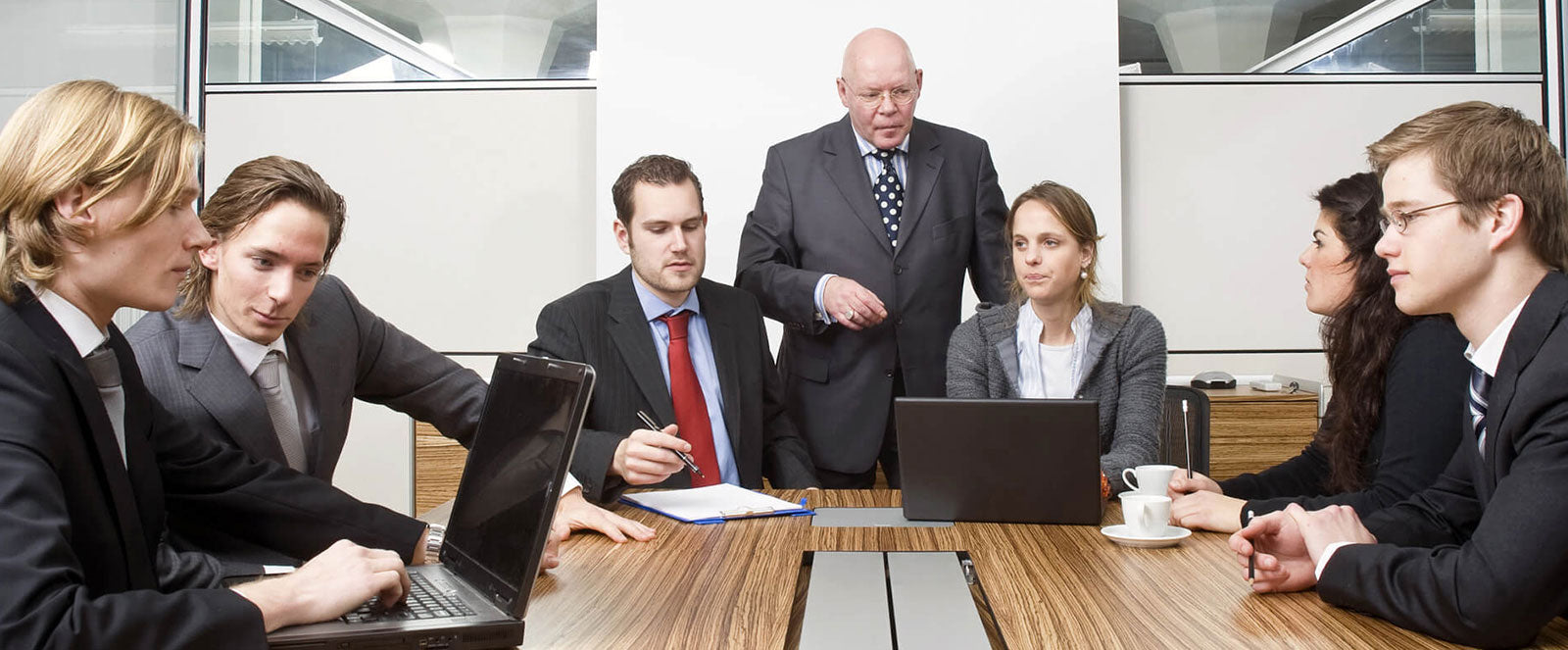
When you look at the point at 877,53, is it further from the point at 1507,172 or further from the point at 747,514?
the point at 1507,172

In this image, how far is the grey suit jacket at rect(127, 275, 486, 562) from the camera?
1868 mm

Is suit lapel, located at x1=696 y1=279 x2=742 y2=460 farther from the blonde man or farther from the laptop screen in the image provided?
the blonde man

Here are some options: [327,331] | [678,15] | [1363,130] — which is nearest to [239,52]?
[678,15]

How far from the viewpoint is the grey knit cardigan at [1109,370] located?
262cm

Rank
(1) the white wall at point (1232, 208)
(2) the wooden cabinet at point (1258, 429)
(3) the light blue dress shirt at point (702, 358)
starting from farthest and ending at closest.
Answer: (1) the white wall at point (1232, 208) → (2) the wooden cabinet at point (1258, 429) → (3) the light blue dress shirt at point (702, 358)

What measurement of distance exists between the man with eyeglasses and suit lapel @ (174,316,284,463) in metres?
1.47

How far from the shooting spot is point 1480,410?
1.53 m

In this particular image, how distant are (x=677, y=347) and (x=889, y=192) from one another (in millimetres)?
1000

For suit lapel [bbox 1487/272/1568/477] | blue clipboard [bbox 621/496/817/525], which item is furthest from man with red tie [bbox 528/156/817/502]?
suit lapel [bbox 1487/272/1568/477]

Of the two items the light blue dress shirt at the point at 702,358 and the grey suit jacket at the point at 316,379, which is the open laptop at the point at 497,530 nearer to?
the grey suit jacket at the point at 316,379

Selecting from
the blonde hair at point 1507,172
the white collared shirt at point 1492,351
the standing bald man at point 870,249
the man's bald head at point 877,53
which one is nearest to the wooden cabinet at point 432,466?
the standing bald man at point 870,249

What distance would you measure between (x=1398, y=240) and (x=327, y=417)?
1713mm

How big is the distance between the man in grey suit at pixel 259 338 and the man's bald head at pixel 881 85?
166 centimetres

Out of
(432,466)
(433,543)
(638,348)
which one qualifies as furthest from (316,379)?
(432,466)
